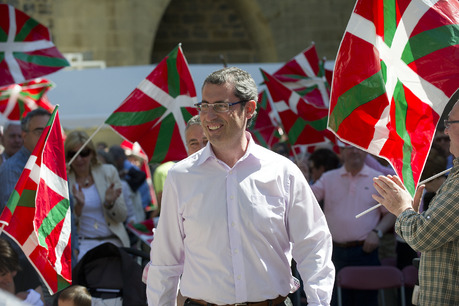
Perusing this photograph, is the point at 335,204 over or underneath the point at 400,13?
underneath

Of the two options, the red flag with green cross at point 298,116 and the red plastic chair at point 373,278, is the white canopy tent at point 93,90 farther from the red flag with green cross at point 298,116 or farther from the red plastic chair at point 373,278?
the red plastic chair at point 373,278

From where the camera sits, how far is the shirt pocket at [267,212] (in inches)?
130

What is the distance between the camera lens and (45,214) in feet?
15.1

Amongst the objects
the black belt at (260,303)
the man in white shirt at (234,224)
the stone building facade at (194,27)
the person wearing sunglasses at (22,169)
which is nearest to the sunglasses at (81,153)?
the person wearing sunglasses at (22,169)

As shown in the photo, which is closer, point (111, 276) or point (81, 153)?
point (111, 276)

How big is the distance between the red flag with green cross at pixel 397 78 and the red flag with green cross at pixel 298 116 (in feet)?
11.0

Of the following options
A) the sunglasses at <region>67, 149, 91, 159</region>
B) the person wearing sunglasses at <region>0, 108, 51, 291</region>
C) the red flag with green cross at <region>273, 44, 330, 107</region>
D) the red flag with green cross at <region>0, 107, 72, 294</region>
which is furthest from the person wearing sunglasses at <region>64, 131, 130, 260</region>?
the red flag with green cross at <region>273, 44, 330, 107</region>

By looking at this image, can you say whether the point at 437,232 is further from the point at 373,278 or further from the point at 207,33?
the point at 207,33

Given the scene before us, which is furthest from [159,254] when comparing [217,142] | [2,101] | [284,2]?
[284,2]

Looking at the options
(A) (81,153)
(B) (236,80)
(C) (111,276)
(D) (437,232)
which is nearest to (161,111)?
(A) (81,153)

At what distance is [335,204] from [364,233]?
1.16 ft

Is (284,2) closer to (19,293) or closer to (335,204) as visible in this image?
(335,204)

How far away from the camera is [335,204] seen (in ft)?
22.5

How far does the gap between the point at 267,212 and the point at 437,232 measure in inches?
29.9
